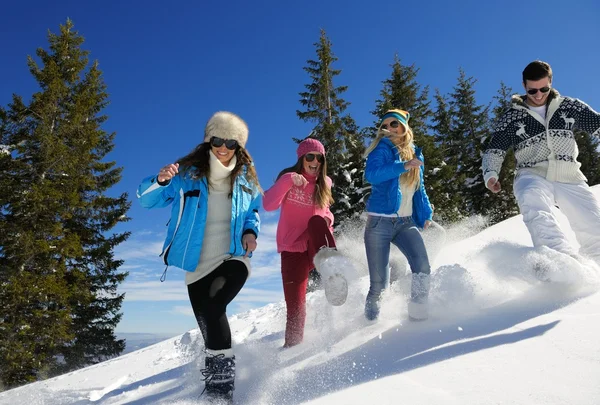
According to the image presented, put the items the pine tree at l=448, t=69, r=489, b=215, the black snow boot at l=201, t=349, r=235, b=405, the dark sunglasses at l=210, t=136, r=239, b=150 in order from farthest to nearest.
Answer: the pine tree at l=448, t=69, r=489, b=215, the dark sunglasses at l=210, t=136, r=239, b=150, the black snow boot at l=201, t=349, r=235, b=405

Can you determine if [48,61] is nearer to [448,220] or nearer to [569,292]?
[448,220]

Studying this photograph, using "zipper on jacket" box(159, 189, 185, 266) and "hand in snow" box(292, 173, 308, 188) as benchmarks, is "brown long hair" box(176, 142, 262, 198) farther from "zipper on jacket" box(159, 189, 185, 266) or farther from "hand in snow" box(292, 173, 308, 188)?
"hand in snow" box(292, 173, 308, 188)

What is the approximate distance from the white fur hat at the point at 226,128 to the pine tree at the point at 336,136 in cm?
1327

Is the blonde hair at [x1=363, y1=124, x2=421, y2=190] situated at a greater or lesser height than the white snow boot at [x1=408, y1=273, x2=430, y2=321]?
greater

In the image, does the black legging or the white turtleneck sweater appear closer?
the black legging

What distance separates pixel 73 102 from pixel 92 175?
10.3 ft

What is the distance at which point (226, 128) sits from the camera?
3.40 metres

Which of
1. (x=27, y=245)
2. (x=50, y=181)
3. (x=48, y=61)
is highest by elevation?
(x=48, y=61)

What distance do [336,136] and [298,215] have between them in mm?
15527

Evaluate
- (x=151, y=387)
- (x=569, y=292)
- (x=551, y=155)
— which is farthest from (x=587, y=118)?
(x=151, y=387)

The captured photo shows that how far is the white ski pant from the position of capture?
389cm

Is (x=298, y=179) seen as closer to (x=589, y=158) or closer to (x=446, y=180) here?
(x=446, y=180)

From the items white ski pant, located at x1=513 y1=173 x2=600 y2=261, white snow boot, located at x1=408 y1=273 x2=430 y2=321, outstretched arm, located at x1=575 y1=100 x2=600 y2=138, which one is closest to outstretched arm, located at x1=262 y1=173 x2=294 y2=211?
white snow boot, located at x1=408 y1=273 x2=430 y2=321

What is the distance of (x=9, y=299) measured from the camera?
1202 centimetres
